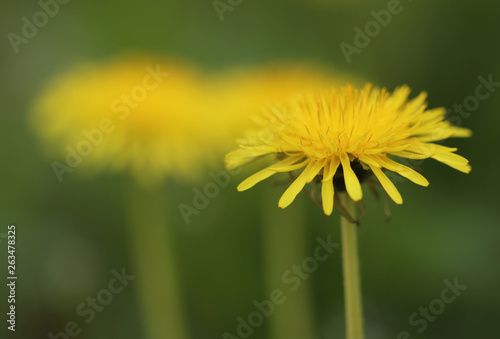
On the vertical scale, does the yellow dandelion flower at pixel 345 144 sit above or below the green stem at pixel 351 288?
above

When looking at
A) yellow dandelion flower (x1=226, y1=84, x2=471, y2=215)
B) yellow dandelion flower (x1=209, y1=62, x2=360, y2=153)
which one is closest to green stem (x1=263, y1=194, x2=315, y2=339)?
yellow dandelion flower (x1=209, y1=62, x2=360, y2=153)

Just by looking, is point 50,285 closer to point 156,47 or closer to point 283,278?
point 283,278

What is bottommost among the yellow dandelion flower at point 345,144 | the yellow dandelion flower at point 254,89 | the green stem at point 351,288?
the green stem at point 351,288

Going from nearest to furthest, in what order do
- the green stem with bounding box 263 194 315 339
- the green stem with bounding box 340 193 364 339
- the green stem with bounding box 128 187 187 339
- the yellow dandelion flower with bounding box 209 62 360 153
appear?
the green stem with bounding box 340 193 364 339
the green stem with bounding box 128 187 187 339
the green stem with bounding box 263 194 315 339
the yellow dandelion flower with bounding box 209 62 360 153

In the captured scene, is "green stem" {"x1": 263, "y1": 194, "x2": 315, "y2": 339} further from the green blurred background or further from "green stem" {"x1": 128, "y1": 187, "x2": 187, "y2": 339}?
"green stem" {"x1": 128, "y1": 187, "x2": 187, "y2": 339}

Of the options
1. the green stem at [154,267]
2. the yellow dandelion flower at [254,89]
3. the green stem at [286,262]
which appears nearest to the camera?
the green stem at [154,267]

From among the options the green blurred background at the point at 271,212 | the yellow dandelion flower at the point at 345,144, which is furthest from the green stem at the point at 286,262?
the yellow dandelion flower at the point at 345,144

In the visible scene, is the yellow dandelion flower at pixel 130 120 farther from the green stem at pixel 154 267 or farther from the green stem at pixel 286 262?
the green stem at pixel 286 262
